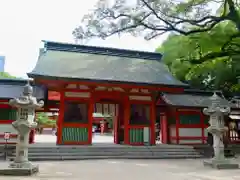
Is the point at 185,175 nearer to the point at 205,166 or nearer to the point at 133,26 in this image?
the point at 205,166

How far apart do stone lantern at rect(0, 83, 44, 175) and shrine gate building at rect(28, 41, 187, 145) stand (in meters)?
4.56

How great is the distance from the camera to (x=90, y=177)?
8.36 metres

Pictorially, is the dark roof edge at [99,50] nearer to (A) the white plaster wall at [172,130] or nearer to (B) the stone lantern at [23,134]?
(A) the white plaster wall at [172,130]

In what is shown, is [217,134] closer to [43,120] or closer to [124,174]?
[124,174]

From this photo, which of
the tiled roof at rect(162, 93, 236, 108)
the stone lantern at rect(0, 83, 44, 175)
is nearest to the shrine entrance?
the tiled roof at rect(162, 93, 236, 108)

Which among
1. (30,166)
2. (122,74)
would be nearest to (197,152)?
(122,74)

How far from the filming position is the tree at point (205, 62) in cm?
1791

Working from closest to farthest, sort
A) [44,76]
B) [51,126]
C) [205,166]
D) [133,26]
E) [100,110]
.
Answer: [205,166] < [44,76] < [133,26] < [100,110] < [51,126]

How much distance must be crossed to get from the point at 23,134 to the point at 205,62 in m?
15.1

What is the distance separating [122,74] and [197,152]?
21.2 ft

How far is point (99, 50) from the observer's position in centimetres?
1956

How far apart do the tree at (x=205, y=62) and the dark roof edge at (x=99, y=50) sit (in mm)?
2674

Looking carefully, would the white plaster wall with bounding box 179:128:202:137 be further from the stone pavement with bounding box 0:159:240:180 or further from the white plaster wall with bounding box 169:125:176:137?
the stone pavement with bounding box 0:159:240:180

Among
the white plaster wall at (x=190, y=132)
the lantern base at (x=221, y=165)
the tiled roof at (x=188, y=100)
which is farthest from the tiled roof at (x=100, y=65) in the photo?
the lantern base at (x=221, y=165)
